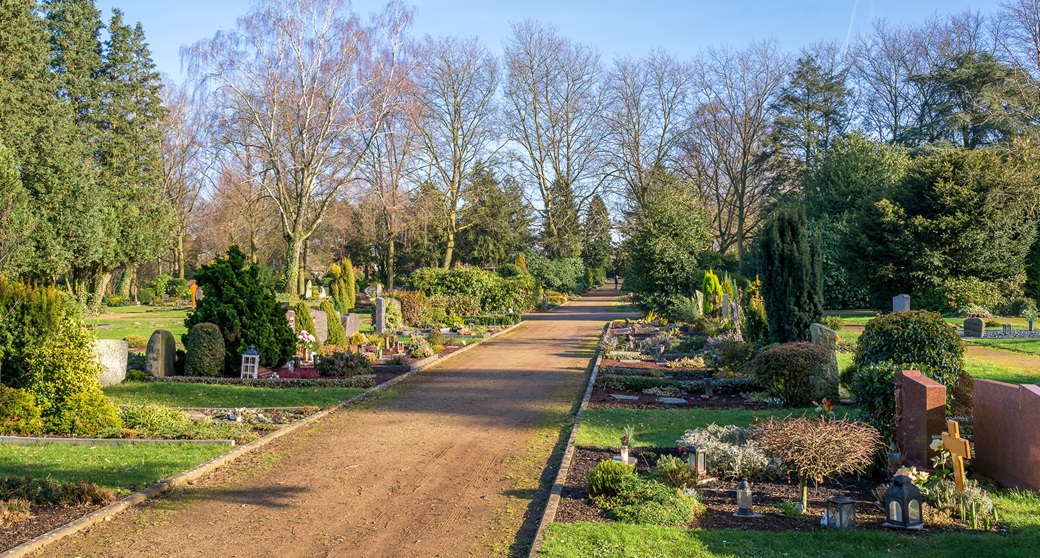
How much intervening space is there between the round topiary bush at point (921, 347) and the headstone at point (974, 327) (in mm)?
13971

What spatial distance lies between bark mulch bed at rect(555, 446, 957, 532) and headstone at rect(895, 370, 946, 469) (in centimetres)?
46

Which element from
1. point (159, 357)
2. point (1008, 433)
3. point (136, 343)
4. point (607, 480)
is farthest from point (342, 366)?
point (1008, 433)

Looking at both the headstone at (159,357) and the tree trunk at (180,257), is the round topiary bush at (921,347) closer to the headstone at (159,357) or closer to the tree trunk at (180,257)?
the headstone at (159,357)

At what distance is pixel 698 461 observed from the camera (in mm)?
7465

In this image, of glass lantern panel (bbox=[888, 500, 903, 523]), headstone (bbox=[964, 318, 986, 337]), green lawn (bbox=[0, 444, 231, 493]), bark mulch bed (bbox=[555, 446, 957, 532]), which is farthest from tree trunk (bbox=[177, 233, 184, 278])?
glass lantern panel (bbox=[888, 500, 903, 523])

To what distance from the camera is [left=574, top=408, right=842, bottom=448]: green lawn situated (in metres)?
9.40

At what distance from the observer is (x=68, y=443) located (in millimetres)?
9094

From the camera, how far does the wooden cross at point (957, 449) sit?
6.66 meters

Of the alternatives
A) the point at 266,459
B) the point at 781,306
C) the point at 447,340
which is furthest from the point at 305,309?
the point at 781,306

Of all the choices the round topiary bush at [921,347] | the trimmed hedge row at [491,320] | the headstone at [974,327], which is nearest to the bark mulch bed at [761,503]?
the round topiary bush at [921,347]

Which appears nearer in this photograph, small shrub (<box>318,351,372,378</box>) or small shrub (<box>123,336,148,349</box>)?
small shrub (<box>318,351,372,378</box>)

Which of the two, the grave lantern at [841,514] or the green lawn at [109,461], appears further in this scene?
the green lawn at [109,461]

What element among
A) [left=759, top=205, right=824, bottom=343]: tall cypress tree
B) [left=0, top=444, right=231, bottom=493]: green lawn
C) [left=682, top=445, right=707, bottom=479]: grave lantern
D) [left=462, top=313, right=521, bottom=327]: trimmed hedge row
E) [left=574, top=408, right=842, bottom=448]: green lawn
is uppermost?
[left=759, top=205, right=824, bottom=343]: tall cypress tree

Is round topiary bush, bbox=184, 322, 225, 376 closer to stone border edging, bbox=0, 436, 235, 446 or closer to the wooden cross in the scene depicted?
stone border edging, bbox=0, 436, 235, 446
